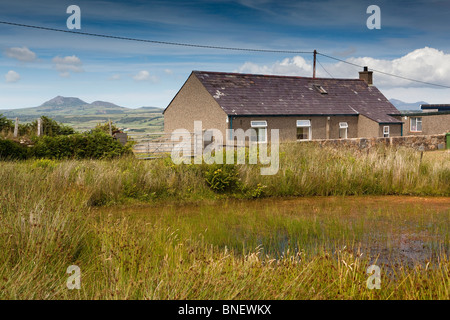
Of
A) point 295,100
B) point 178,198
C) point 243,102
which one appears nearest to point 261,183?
point 178,198

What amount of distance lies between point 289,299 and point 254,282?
0.41 m

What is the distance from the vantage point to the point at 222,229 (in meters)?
8.70

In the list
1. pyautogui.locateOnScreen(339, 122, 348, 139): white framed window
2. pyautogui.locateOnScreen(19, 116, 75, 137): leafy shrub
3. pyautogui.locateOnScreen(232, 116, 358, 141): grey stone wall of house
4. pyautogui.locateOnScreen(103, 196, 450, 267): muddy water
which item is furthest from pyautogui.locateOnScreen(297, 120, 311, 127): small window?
pyautogui.locateOnScreen(103, 196, 450, 267): muddy water

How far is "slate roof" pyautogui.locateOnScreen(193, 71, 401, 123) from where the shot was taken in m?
26.9

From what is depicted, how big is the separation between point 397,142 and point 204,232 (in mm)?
16643

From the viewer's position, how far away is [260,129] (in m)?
26.9

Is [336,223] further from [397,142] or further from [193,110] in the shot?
[193,110]

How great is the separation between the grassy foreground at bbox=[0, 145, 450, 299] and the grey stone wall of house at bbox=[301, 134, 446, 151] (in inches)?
118

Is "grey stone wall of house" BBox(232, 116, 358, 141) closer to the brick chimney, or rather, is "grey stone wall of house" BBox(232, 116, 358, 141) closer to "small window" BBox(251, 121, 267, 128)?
"small window" BBox(251, 121, 267, 128)

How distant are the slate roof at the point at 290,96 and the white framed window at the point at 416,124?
395 cm

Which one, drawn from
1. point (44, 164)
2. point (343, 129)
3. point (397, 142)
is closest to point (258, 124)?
point (343, 129)

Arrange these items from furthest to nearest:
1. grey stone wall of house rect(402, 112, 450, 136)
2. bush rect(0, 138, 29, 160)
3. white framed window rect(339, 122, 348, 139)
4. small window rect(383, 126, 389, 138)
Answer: grey stone wall of house rect(402, 112, 450, 136) < small window rect(383, 126, 389, 138) < white framed window rect(339, 122, 348, 139) < bush rect(0, 138, 29, 160)

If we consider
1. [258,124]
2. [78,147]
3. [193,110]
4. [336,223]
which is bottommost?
[336,223]
